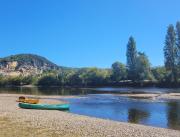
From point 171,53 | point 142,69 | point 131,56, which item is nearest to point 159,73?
point 142,69

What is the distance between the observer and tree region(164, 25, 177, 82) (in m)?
160

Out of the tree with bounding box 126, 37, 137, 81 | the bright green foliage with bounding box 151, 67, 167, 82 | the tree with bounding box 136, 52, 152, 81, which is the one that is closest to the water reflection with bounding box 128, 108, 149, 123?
the bright green foliage with bounding box 151, 67, 167, 82

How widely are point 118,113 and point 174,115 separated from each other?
8.92 metres

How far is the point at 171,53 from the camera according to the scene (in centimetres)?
16038

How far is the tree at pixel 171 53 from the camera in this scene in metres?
160

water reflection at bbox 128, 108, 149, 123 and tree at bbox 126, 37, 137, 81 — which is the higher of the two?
tree at bbox 126, 37, 137, 81

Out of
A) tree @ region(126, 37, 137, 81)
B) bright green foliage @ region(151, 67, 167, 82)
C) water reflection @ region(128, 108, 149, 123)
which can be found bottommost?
Answer: water reflection @ region(128, 108, 149, 123)

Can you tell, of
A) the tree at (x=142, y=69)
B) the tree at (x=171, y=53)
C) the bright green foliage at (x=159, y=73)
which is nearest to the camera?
the tree at (x=171, y=53)

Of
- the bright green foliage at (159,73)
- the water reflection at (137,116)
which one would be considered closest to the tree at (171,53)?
the bright green foliage at (159,73)

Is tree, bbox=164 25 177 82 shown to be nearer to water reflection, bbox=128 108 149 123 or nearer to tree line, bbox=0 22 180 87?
tree line, bbox=0 22 180 87

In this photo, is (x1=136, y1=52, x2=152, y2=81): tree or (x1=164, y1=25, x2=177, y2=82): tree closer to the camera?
(x1=164, y1=25, x2=177, y2=82): tree

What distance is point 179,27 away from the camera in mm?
158625

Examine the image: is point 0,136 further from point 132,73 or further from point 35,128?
point 132,73

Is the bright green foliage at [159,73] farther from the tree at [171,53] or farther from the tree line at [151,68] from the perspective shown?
the tree at [171,53]
